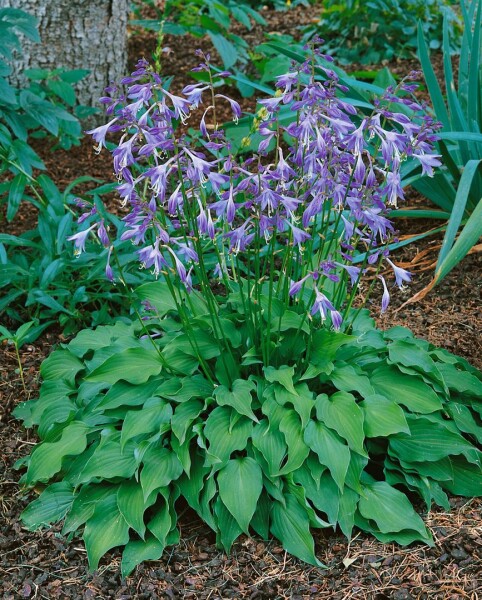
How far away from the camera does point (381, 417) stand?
2.63 m

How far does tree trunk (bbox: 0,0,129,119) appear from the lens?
15.4 ft

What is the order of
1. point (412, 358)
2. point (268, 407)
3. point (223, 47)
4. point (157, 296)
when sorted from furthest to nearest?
1. point (223, 47)
2. point (157, 296)
3. point (412, 358)
4. point (268, 407)

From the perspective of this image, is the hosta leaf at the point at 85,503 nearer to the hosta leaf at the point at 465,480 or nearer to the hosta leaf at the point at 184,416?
the hosta leaf at the point at 184,416

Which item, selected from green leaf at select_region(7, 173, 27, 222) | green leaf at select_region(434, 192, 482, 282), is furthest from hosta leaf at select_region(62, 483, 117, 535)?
green leaf at select_region(7, 173, 27, 222)

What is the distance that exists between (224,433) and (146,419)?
0.92ft

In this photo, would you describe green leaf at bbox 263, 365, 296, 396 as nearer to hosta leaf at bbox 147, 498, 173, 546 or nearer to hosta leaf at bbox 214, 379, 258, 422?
hosta leaf at bbox 214, 379, 258, 422

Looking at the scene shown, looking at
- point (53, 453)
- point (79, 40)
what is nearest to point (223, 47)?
point (79, 40)

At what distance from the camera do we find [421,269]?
3945mm

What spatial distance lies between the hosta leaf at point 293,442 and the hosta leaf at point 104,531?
1.89 feet

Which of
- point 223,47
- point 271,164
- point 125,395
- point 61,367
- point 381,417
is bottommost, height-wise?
point 61,367

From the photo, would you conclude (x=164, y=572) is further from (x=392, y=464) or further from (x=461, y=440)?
(x=461, y=440)

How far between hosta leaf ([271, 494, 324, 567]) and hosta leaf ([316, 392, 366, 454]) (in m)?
0.28

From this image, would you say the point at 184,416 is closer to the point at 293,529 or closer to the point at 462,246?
the point at 293,529

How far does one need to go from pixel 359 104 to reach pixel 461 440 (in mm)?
1659
